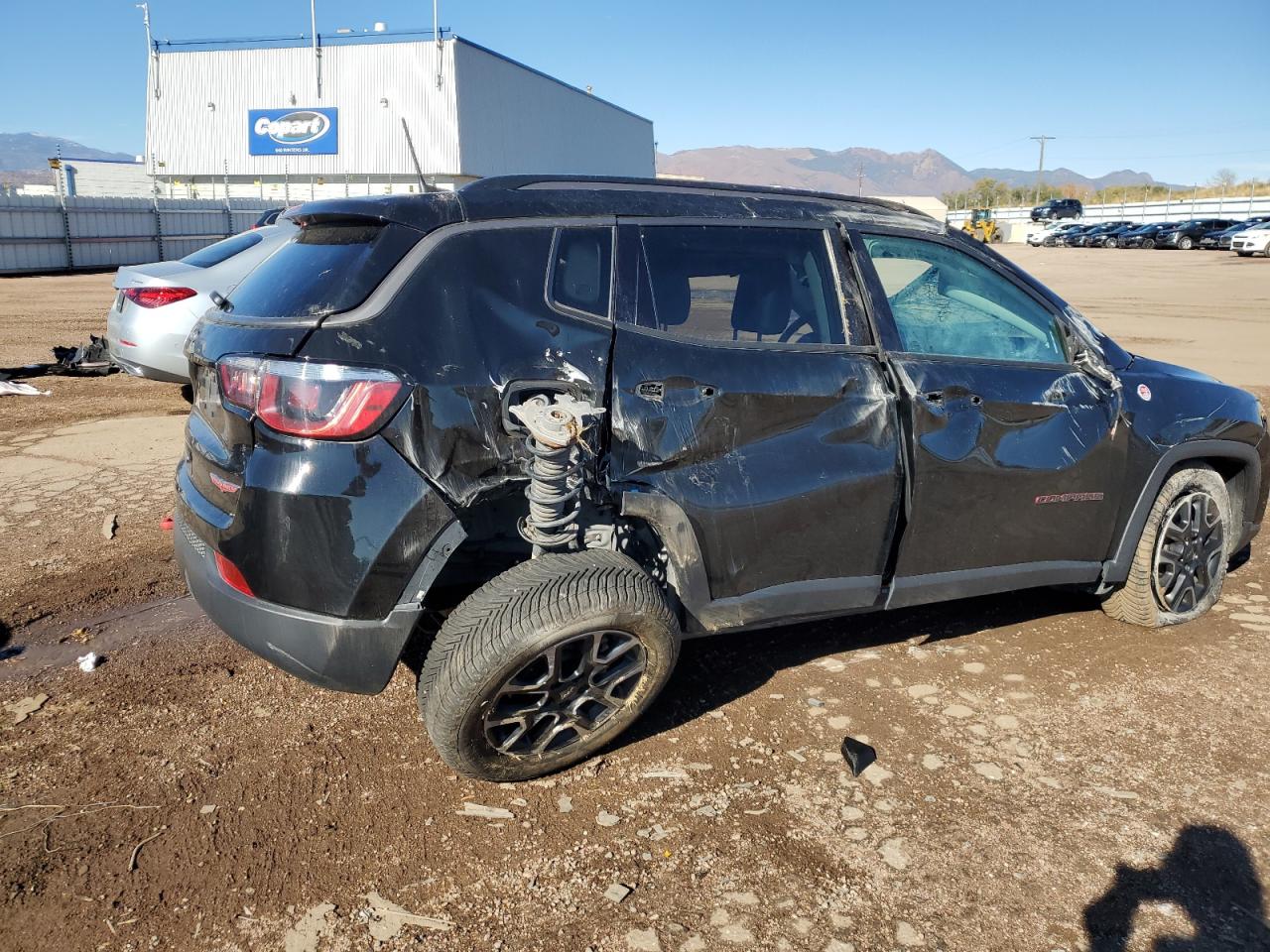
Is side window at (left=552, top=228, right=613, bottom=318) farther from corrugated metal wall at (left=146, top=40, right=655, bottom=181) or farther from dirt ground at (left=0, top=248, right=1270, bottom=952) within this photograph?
corrugated metal wall at (left=146, top=40, right=655, bottom=181)

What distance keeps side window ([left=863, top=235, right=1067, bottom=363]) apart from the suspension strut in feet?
4.79

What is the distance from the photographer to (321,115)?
1909 inches

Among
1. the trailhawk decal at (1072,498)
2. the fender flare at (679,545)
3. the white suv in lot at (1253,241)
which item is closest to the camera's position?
the fender flare at (679,545)

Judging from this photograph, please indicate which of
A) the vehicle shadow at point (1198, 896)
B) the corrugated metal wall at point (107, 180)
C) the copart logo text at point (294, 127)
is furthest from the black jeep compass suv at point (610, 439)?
the corrugated metal wall at point (107, 180)

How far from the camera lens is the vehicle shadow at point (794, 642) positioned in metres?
3.67

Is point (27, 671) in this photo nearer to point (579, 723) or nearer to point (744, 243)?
point (579, 723)

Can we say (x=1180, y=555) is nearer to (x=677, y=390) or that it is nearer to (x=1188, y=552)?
(x=1188, y=552)

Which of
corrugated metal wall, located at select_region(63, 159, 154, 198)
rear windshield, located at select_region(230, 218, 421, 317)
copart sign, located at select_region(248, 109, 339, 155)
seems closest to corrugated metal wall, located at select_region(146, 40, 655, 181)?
copart sign, located at select_region(248, 109, 339, 155)

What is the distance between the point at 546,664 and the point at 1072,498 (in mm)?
2277

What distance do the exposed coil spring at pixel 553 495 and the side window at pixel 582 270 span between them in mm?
521

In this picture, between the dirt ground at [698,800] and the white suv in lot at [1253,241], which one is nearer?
the dirt ground at [698,800]

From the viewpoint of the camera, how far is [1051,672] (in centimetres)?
399

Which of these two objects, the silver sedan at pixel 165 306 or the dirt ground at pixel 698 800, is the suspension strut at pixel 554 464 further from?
the silver sedan at pixel 165 306

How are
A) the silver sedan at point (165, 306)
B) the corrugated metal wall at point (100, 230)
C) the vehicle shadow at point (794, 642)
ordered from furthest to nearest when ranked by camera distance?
1. the corrugated metal wall at point (100, 230)
2. the silver sedan at point (165, 306)
3. the vehicle shadow at point (794, 642)
